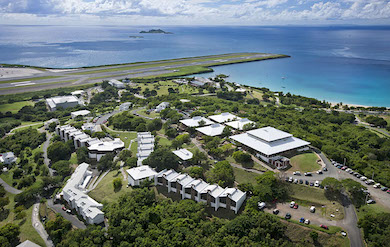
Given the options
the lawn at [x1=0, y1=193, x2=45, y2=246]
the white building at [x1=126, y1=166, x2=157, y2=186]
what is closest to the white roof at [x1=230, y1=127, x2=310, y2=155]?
the white building at [x1=126, y1=166, x2=157, y2=186]

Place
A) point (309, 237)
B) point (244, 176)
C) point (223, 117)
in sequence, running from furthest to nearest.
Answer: point (223, 117) < point (244, 176) < point (309, 237)

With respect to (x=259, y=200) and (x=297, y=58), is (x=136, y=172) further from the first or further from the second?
(x=297, y=58)

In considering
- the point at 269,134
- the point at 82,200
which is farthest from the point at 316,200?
the point at 82,200

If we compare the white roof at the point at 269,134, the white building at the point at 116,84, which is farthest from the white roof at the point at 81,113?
the white roof at the point at 269,134

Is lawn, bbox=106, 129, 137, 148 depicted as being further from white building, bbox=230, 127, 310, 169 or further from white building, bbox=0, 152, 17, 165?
white building, bbox=230, 127, 310, 169

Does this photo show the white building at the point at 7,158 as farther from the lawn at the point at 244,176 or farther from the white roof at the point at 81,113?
the lawn at the point at 244,176

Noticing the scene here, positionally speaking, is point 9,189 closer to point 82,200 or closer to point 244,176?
point 82,200
